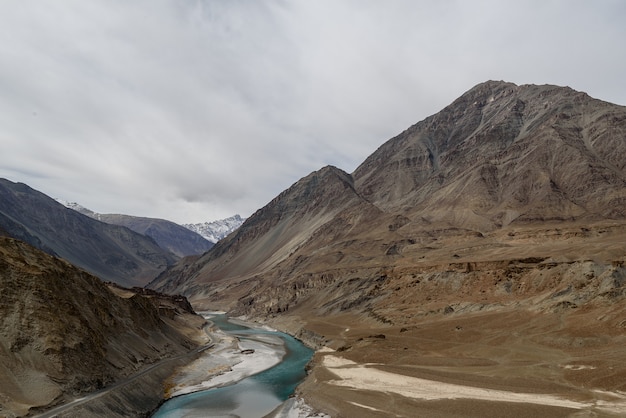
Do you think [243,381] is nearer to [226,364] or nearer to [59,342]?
[226,364]

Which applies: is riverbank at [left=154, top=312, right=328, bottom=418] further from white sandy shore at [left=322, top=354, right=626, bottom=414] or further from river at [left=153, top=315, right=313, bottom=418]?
white sandy shore at [left=322, top=354, right=626, bottom=414]

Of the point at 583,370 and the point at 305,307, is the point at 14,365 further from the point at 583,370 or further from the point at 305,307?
the point at 305,307

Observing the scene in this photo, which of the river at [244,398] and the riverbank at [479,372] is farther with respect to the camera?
the river at [244,398]

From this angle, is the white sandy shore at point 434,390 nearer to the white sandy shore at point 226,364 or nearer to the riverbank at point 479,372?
the riverbank at point 479,372

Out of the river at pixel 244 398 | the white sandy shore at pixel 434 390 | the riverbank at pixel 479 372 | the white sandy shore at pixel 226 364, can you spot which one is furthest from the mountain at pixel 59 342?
the white sandy shore at pixel 434 390

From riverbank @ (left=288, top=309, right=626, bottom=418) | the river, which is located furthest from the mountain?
riverbank @ (left=288, top=309, right=626, bottom=418)
